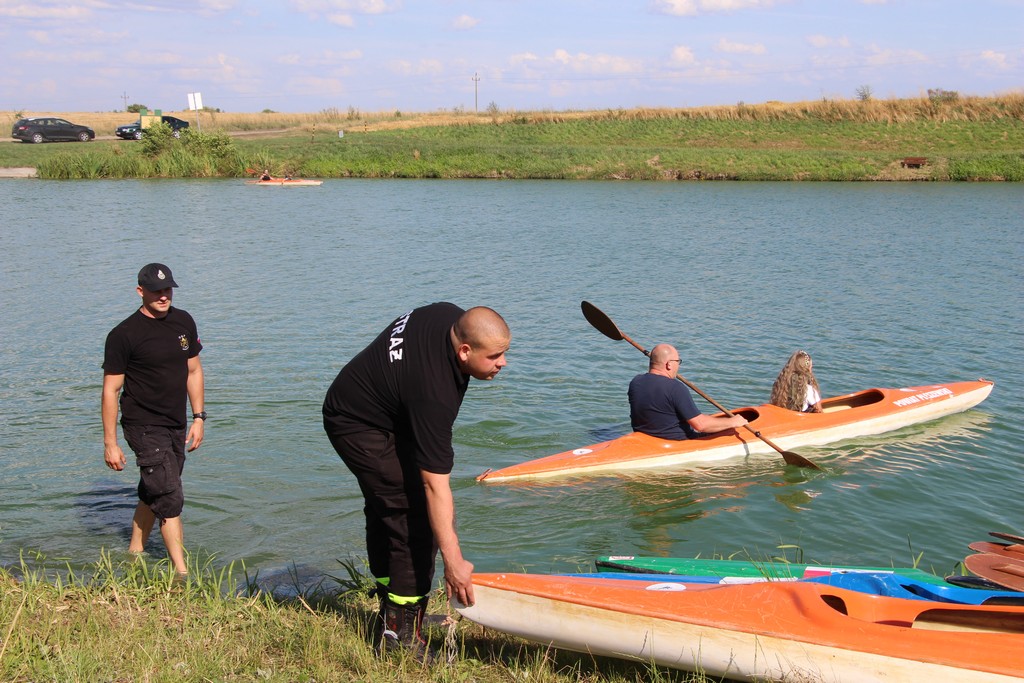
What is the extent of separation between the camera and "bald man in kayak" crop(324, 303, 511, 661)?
3986 mm

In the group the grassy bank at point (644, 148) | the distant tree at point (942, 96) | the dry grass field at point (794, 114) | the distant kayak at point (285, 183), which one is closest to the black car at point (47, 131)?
the grassy bank at point (644, 148)

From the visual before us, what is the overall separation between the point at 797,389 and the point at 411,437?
617 centimetres

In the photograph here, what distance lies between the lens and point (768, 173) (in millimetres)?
38344

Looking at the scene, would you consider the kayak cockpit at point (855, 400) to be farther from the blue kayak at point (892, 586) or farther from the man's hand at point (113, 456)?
the man's hand at point (113, 456)

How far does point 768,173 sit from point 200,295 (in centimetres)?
2785

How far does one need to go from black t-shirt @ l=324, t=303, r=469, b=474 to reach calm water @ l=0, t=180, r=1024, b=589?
240cm

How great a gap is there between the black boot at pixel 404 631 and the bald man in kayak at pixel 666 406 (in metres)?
A: 4.43

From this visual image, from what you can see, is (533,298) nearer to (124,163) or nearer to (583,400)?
(583,400)

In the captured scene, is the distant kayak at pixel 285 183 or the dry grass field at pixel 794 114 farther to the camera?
the dry grass field at pixel 794 114

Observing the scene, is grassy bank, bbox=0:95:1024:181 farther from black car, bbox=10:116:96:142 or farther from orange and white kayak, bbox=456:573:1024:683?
orange and white kayak, bbox=456:573:1024:683

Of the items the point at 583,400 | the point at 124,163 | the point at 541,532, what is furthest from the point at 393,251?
the point at 124,163

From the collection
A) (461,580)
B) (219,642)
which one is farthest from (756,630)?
(219,642)

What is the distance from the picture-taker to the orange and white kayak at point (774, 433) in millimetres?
8336

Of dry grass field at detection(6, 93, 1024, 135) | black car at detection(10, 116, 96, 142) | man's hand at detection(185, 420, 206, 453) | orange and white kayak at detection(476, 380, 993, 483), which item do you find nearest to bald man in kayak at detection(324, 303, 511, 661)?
man's hand at detection(185, 420, 206, 453)
